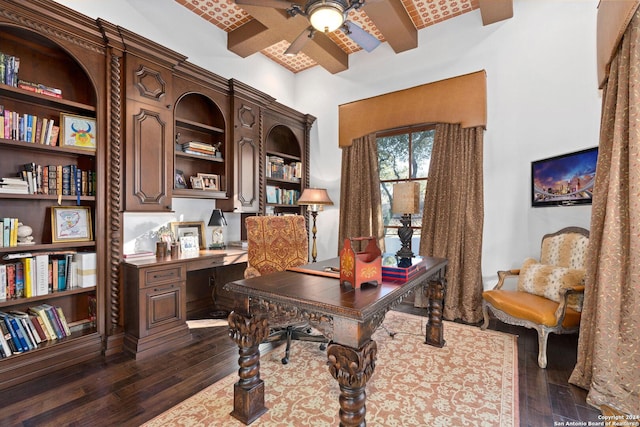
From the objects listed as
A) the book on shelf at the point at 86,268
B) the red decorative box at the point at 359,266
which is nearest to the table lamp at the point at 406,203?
the red decorative box at the point at 359,266

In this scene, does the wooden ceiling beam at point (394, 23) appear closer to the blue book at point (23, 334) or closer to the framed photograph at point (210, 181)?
the framed photograph at point (210, 181)

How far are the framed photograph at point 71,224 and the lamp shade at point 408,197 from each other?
275 centimetres

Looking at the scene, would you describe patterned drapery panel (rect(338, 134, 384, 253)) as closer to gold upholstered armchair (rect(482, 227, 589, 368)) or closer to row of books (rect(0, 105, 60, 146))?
gold upholstered armchair (rect(482, 227, 589, 368))

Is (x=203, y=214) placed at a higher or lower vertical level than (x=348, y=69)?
lower

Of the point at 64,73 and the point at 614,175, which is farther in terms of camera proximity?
the point at 64,73

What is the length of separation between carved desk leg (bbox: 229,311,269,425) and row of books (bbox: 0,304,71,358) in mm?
1770

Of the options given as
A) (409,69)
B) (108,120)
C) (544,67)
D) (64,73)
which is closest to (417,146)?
(409,69)

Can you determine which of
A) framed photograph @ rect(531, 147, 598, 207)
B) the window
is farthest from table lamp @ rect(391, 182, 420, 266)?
framed photograph @ rect(531, 147, 598, 207)

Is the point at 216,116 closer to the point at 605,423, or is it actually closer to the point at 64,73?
the point at 64,73

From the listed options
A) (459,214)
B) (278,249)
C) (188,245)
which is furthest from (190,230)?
(459,214)

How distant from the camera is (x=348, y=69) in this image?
4.62 metres

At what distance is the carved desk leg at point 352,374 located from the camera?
1.32 metres

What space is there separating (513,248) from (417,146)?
5.67 ft

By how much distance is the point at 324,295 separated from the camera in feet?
4.99
